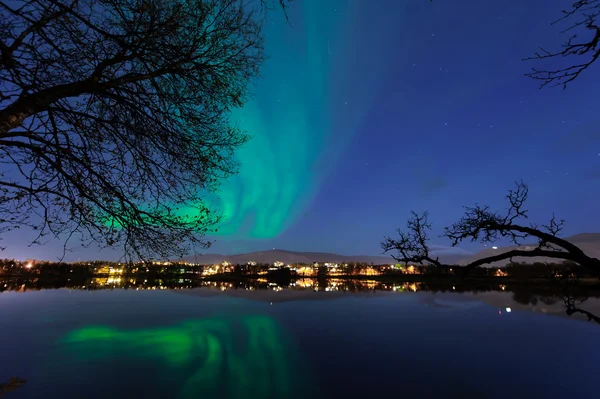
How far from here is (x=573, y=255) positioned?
3875 millimetres

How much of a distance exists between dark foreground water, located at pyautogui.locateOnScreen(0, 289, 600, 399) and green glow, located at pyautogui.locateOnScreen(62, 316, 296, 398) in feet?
0.32

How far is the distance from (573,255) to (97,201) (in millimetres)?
9669

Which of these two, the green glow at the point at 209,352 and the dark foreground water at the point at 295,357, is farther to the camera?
the green glow at the point at 209,352

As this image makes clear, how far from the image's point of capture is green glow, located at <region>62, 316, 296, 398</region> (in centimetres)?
1612

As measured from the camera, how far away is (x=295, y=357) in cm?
2138

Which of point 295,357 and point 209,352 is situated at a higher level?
point 209,352

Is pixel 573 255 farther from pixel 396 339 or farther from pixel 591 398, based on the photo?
pixel 396 339

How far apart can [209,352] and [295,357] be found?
7.02m

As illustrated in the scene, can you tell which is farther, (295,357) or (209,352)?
(209,352)

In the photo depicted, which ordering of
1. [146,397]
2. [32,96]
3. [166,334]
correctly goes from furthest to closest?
[166,334] → [146,397] → [32,96]

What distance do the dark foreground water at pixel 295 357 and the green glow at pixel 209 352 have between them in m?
0.10

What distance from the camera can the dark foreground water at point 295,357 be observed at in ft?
52.0

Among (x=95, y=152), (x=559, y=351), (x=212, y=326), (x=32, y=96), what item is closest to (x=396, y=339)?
(x=559, y=351)

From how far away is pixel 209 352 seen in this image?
22.6 meters
